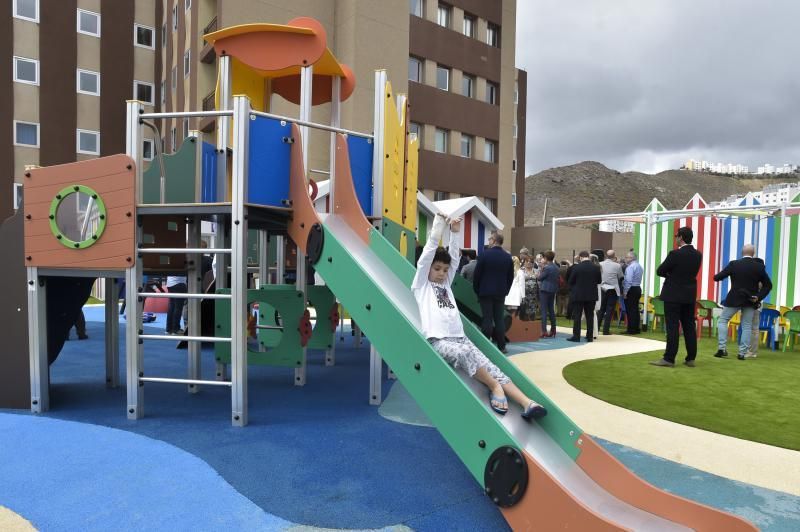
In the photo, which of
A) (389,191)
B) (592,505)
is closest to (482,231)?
(389,191)

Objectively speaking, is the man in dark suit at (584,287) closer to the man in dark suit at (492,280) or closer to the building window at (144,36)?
the man in dark suit at (492,280)

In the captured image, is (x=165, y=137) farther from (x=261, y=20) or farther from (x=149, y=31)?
(x=261, y=20)

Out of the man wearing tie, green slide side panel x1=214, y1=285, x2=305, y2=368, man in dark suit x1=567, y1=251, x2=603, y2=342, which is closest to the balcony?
man in dark suit x1=567, y1=251, x2=603, y2=342

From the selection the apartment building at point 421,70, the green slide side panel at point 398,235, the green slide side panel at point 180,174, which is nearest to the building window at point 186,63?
the apartment building at point 421,70

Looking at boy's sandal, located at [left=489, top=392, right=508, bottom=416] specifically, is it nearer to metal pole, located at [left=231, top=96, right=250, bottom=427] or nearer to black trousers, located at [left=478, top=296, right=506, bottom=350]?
metal pole, located at [left=231, top=96, right=250, bottom=427]

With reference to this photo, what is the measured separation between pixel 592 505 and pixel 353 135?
169 inches

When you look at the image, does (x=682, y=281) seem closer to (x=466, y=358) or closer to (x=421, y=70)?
(x=466, y=358)

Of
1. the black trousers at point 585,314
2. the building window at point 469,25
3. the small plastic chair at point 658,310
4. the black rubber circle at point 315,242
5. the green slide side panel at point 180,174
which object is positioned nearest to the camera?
the black rubber circle at point 315,242

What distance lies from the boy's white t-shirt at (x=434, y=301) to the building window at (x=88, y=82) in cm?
2598

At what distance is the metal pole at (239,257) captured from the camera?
5.11m

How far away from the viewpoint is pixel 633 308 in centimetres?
1284

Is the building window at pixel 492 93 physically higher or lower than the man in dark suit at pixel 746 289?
higher

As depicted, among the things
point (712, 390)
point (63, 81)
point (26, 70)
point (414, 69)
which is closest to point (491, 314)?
point (712, 390)

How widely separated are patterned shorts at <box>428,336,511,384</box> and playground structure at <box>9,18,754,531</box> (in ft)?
0.37
